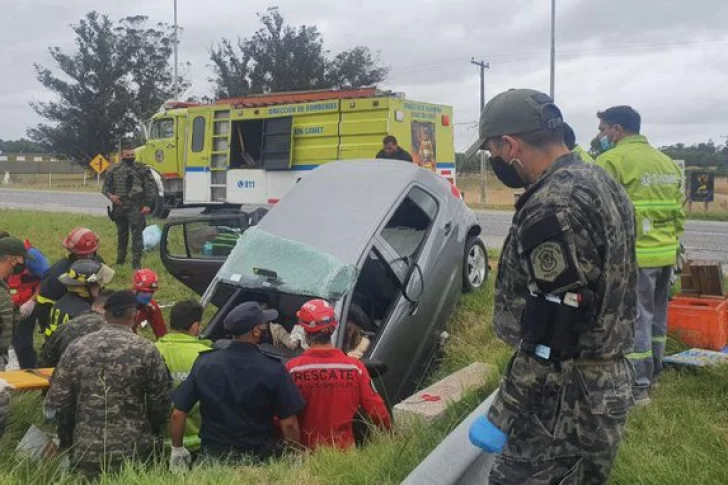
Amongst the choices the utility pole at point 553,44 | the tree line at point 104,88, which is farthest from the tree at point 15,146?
the utility pole at point 553,44

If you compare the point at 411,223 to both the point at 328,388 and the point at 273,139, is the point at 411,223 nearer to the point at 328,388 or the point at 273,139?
the point at 328,388

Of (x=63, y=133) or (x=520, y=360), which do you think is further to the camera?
(x=63, y=133)

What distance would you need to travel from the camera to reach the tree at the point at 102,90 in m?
38.8

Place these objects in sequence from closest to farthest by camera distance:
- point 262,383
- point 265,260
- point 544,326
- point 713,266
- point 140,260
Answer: point 544,326, point 262,383, point 265,260, point 713,266, point 140,260

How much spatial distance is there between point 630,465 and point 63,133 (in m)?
39.9

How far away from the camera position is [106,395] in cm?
404

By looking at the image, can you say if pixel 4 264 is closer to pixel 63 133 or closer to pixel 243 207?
pixel 243 207

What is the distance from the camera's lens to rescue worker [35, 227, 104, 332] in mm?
5801

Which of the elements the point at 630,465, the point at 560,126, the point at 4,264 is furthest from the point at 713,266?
the point at 4,264

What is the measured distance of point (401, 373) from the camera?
543 cm

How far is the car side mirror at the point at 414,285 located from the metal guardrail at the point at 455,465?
2.36m

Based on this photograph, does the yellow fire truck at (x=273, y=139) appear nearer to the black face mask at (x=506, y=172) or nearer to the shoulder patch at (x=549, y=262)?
the black face mask at (x=506, y=172)

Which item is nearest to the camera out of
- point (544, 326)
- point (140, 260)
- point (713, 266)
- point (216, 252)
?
point (544, 326)

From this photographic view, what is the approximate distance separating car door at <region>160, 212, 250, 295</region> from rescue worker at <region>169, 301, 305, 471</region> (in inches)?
93.6
